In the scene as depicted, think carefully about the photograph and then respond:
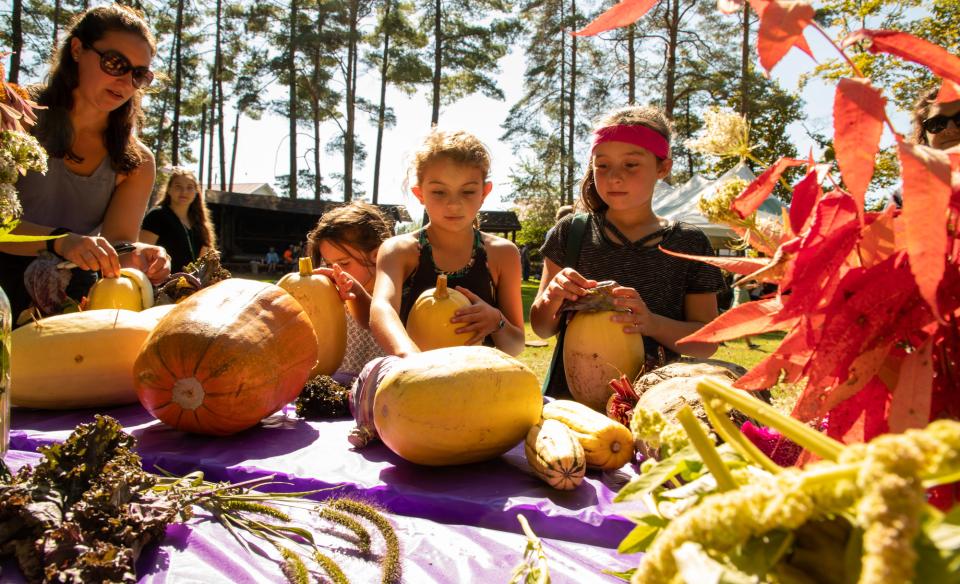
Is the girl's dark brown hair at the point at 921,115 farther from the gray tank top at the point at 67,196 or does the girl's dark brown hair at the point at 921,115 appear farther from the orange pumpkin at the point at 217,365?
the gray tank top at the point at 67,196

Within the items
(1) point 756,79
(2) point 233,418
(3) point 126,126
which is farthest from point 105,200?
(1) point 756,79

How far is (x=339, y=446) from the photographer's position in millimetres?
1730

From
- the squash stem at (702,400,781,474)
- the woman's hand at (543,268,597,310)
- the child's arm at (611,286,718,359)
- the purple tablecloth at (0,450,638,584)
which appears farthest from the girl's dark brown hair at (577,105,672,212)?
the squash stem at (702,400,781,474)

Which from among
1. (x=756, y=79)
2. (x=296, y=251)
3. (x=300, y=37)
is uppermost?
(x=300, y=37)

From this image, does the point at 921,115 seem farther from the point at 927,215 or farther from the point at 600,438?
the point at 927,215

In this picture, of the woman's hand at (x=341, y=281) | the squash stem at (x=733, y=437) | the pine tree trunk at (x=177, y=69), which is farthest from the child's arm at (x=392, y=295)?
the pine tree trunk at (x=177, y=69)

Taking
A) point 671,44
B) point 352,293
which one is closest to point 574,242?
point 352,293

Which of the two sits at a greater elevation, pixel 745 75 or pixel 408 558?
pixel 745 75

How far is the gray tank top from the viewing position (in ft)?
9.05

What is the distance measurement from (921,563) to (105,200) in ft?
11.6

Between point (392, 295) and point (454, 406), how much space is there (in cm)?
114

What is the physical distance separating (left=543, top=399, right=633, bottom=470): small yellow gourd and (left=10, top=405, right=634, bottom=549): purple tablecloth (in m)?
0.05

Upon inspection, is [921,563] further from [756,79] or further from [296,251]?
[296,251]

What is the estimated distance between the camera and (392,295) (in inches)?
98.0
